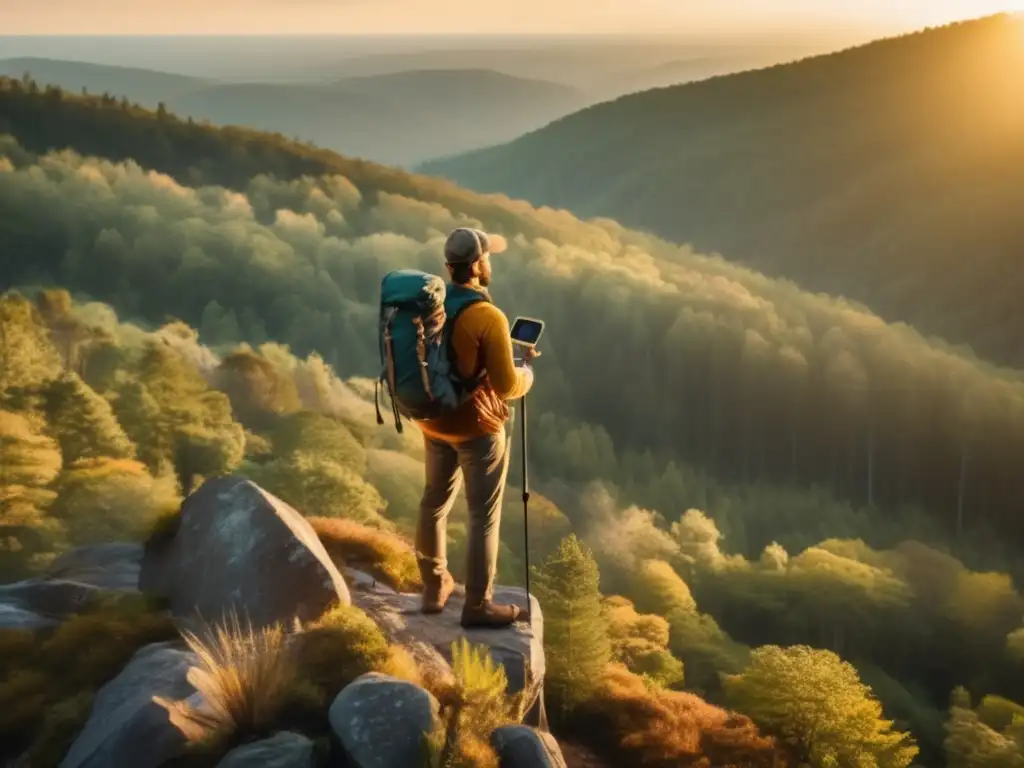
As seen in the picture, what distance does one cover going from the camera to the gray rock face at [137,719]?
223 inches

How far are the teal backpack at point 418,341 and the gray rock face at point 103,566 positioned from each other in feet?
13.6

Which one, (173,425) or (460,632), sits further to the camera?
(173,425)

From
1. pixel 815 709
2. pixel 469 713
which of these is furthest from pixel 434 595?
pixel 815 709

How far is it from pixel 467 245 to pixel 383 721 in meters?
3.76

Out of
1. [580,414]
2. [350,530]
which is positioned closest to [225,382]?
[350,530]

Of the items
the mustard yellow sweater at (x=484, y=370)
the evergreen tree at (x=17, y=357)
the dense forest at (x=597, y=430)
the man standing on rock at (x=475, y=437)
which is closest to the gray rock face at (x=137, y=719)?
the dense forest at (x=597, y=430)

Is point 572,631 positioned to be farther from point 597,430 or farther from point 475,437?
point 597,430

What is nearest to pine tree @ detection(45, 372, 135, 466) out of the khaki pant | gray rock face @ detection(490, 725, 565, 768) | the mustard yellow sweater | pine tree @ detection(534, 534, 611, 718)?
pine tree @ detection(534, 534, 611, 718)

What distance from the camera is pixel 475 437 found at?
740 centimetres

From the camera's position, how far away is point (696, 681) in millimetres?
44094

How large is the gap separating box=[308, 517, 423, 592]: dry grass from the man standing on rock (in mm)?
1184

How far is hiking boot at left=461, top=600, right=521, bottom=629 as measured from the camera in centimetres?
809

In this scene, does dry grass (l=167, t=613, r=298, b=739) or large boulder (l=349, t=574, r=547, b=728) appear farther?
large boulder (l=349, t=574, r=547, b=728)

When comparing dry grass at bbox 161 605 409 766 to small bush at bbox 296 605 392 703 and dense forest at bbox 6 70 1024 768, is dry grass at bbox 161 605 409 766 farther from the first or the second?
dense forest at bbox 6 70 1024 768
